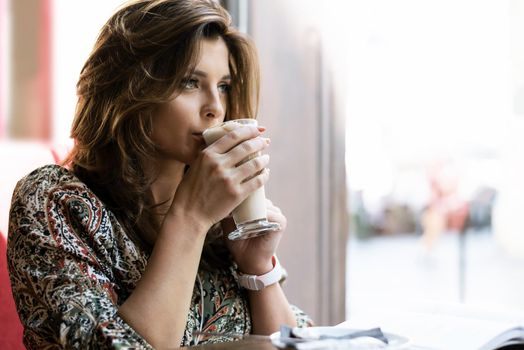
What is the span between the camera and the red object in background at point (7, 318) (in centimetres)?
→ 125

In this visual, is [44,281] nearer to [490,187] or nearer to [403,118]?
[490,187]

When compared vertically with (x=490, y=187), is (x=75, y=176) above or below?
above

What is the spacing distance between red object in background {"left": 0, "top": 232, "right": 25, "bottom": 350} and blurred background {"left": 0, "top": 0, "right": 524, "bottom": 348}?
14 millimetres

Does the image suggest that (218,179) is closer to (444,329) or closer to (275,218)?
(275,218)

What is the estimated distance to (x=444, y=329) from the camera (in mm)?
1093

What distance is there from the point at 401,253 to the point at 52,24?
146 inches

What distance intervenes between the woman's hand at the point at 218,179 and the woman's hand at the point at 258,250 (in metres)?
0.17

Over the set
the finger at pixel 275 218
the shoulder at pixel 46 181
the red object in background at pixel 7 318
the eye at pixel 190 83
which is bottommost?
the red object in background at pixel 7 318

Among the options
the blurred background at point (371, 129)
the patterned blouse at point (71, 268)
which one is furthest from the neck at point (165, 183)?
the blurred background at point (371, 129)

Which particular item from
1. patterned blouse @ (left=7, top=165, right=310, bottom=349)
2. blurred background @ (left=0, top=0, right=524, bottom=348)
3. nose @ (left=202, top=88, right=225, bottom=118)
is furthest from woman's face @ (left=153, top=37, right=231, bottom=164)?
blurred background @ (left=0, top=0, right=524, bottom=348)

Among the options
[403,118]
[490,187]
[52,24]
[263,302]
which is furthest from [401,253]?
[263,302]

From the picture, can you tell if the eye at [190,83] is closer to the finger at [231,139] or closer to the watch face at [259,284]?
the finger at [231,139]

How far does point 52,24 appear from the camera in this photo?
17.6 feet

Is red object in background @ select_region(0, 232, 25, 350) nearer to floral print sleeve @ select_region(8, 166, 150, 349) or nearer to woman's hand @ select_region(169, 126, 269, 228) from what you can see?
floral print sleeve @ select_region(8, 166, 150, 349)
